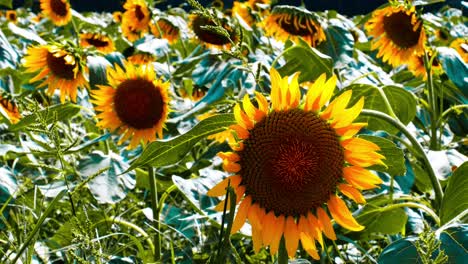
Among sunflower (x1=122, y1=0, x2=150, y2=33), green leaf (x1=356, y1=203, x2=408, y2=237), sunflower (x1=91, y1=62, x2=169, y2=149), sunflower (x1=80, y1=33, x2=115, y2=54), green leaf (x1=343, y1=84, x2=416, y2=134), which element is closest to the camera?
green leaf (x1=356, y1=203, x2=408, y2=237)

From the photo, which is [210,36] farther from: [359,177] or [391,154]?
[359,177]

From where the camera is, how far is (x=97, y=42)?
2.61 m

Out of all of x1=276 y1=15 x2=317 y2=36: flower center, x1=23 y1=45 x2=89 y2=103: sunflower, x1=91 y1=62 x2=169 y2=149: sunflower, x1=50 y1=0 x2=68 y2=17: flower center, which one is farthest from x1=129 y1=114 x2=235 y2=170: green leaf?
x1=50 y1=0 x2=68 y2=17: flower center

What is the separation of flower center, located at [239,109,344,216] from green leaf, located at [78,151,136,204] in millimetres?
429

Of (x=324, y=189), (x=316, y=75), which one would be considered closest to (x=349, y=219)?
(x=324, y=189)

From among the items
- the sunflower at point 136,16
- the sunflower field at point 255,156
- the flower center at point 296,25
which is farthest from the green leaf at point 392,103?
the sunflower at point 136,16

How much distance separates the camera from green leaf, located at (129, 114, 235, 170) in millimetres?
872

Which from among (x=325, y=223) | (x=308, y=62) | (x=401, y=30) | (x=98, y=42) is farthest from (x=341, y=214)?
(x=98, y=42)

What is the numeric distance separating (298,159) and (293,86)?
0.26ft

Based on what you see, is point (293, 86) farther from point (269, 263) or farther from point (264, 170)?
point (269, 263)

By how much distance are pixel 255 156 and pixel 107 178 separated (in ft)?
1.72

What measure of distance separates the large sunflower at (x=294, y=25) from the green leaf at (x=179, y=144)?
2.81 ft

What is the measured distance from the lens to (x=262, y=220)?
0.87 metres

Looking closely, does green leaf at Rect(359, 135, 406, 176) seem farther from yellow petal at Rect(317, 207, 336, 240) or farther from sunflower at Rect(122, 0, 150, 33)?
sunflower at Rect(122, 0, 150, 33)
